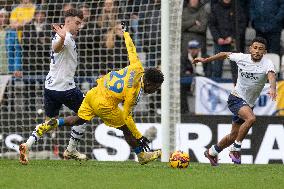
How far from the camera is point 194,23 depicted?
1708 centimetres

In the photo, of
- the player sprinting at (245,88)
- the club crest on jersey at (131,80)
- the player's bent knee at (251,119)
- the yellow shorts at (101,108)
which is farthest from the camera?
the player sprinting at (245,88)

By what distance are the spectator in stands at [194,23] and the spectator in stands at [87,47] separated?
5.91 feet

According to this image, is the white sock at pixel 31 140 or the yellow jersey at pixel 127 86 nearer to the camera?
the yellow jersey at pixel 127 86

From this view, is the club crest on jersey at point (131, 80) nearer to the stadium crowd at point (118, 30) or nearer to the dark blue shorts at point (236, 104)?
the dark blue shorts at point (236, 104)

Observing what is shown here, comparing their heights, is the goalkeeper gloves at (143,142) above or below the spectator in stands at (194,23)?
below

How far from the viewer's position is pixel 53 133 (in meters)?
16.4

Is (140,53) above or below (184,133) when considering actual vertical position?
above

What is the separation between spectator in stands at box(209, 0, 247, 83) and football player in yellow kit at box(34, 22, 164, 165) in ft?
15.5

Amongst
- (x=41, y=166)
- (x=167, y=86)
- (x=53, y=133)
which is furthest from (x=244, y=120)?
(x=53, y=133)

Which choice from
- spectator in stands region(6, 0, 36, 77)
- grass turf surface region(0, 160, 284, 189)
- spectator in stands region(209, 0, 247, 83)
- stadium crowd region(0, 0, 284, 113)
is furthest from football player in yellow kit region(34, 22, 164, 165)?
spectator in stands region(209, 0, 247, 83)

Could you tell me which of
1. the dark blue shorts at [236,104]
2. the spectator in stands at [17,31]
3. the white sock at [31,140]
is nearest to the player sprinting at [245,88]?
the dark blue shorts at [236,104]

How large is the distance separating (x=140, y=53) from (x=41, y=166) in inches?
190

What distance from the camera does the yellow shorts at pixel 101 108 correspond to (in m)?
12.2

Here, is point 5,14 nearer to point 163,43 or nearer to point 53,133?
point 53,133
